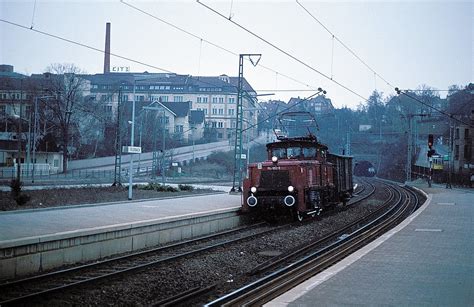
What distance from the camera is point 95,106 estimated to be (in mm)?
69500

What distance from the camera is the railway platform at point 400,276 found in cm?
804

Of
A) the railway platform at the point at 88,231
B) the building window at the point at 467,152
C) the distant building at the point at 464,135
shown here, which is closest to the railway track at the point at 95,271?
the railway platform at the point at 88,231

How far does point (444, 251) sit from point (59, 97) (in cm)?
5670

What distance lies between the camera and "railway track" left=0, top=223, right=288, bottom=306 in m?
9.14

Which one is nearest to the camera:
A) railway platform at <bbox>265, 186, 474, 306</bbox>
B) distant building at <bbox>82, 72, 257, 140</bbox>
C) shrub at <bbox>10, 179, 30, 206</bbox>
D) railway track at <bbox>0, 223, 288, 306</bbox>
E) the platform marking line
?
the platform marking line

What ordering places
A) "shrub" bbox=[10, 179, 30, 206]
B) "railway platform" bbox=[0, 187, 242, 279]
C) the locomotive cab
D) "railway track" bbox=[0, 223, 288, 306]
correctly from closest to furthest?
"railway track" bbox=[0, 223, 288, 306] → "railway platform" bbox=[0, 187, 242, 279] → the locomotive cab → "shrub" bbox=[10, 179, 30, 206]

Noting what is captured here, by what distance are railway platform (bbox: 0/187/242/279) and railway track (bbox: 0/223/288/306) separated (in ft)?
2.30

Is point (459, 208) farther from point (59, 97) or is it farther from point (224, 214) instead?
point (59, 97)

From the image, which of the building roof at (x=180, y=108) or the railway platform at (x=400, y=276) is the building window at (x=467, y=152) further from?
the railway platform at (x=400, y=276)

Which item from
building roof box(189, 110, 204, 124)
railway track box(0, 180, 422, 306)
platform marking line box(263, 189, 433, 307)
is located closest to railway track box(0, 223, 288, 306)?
railway track box(0, 180, 422, 306)

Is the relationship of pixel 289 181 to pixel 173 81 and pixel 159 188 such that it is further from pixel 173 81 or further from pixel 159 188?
pixel 173 81

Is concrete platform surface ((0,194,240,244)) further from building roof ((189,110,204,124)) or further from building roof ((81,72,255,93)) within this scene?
building roof ((189,110,204,124))

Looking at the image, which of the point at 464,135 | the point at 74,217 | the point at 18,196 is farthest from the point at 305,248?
the point at 464,135

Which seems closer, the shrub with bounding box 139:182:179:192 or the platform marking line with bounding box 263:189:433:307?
the platform marking line with bounding box 263:189:433:307
